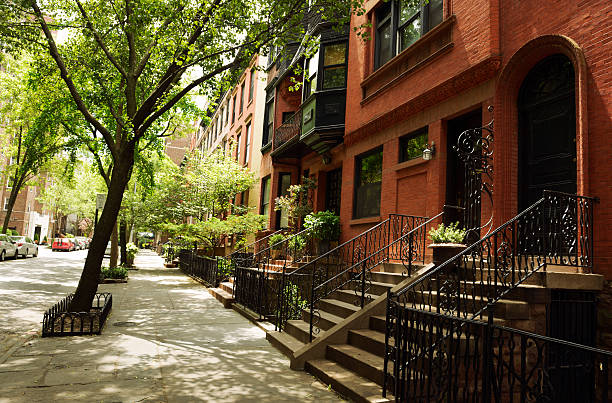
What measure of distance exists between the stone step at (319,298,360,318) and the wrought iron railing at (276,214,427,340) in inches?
4.8

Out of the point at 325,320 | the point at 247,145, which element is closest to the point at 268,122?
the point at 247,145

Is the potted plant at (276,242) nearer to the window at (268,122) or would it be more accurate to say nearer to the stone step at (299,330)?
the stone step at (299,330)

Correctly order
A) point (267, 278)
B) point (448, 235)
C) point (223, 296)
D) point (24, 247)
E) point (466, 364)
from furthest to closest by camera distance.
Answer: point (24, 247)
point (223, 296)
point (267, 278)
point (448, 235)
point (466, 364)

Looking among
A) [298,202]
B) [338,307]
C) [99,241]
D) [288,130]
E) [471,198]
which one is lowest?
[338,307]

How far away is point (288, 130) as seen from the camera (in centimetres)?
1606

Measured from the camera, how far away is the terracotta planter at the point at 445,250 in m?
6.65

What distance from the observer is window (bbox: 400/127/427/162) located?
966cm

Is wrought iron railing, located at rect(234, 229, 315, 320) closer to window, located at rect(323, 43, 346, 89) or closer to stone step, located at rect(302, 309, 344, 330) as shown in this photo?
stone step, located at rect(302, 309, 344, 330)

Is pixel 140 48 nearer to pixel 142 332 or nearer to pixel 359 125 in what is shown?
pixel 359 125

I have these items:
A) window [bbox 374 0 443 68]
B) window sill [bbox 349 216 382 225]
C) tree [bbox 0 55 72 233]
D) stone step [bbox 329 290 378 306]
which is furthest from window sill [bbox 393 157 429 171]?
tree [bbox 0 55 72 233]

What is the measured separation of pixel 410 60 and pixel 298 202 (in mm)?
6694

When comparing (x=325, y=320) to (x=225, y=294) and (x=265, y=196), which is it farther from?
(x=265, y=196)

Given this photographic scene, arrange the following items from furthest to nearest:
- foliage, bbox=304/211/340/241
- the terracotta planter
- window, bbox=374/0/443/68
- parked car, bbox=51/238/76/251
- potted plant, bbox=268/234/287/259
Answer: parked car, bbox=51/238/76/251
potted plant, bbox=268/234/287/259
foliage, bbox=304/211/340/241
window, bbox=374/0/443/68
the terracotta planter

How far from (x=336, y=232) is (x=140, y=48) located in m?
7.26
